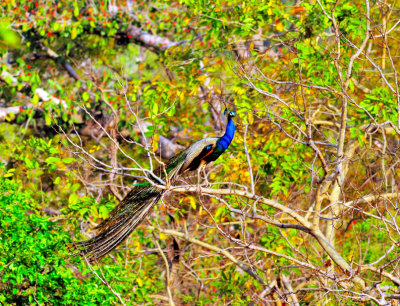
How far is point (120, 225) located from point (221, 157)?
1737 millimetres

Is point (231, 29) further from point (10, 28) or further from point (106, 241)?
point (10, 28)

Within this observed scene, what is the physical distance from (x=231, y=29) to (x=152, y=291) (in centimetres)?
343

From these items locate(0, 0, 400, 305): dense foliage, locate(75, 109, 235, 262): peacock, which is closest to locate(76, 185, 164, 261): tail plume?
locate(75, 109, 235, 262): peacock

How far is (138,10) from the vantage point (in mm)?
10727

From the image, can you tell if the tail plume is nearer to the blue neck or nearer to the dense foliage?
the dense foliage

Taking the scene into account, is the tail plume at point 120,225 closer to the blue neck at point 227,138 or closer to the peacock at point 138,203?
the peacock at point 138,203

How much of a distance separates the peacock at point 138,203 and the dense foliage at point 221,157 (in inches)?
6.2

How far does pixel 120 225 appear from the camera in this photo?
5.47 m

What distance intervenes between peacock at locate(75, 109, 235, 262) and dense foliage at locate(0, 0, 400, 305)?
16cm

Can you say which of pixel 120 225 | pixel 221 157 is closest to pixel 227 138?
pixel 221 157

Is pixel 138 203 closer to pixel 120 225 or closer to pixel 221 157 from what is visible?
pixel 120 225

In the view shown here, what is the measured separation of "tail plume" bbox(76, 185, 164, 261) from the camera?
5371 millimetres

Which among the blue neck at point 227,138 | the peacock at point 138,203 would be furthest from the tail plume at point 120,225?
the blue neck at point 227,138

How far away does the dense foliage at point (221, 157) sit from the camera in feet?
16.0
